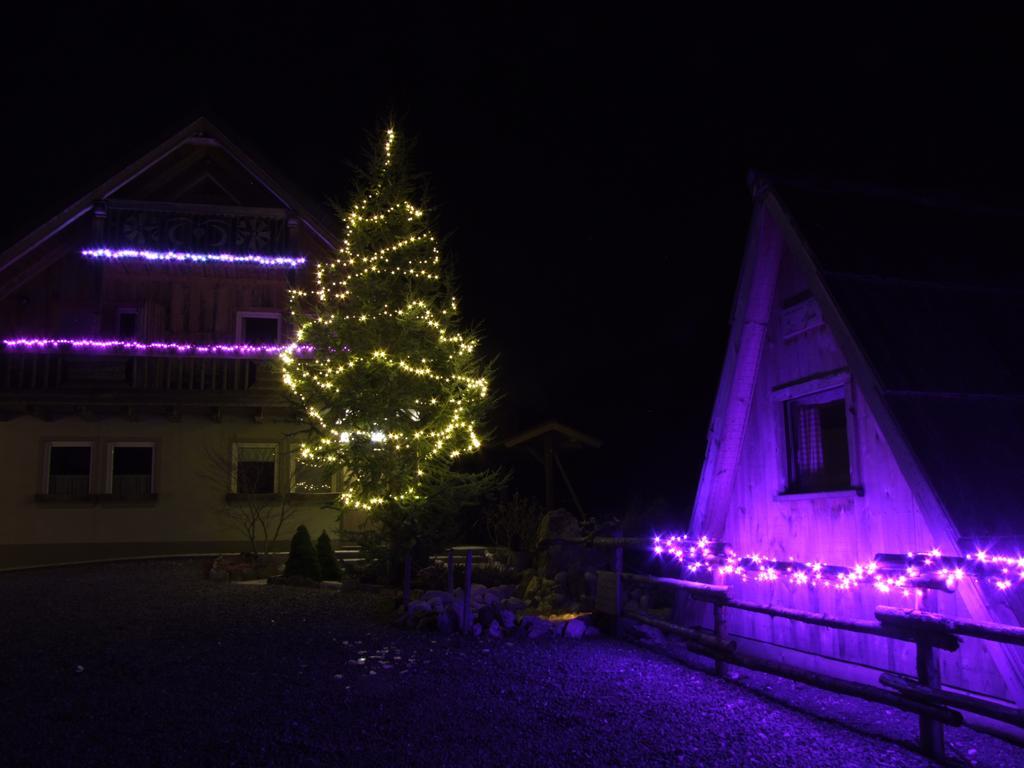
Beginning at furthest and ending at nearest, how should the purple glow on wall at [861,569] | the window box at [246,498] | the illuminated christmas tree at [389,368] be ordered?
the window box at [246,498] → the illuminated christmas tree at [389,368] → the purple glow on wall at [861,569]

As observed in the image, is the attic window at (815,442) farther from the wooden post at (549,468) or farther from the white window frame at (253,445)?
the white window frame at (253,445)

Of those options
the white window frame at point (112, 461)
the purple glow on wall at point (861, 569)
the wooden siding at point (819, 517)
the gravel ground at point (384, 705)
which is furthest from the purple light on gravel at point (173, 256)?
the wooden siding at point (819, 517)

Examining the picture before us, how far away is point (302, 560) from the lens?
14414 mm

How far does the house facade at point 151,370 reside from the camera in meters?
→ 18.5

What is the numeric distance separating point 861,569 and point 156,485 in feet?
54.0

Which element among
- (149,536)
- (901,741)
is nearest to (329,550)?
(149,536)

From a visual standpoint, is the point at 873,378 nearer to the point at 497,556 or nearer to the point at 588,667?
the point at 588,667

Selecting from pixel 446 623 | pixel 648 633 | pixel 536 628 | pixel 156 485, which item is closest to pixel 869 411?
pixel 648 633

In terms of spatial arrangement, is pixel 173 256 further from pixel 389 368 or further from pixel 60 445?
pixel 389 368

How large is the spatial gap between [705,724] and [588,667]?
2142mm

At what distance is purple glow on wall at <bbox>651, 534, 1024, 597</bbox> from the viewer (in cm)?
601

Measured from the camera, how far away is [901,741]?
596 centimetres

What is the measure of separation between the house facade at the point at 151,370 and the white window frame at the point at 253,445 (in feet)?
0.11

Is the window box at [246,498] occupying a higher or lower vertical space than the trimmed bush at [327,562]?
higher
